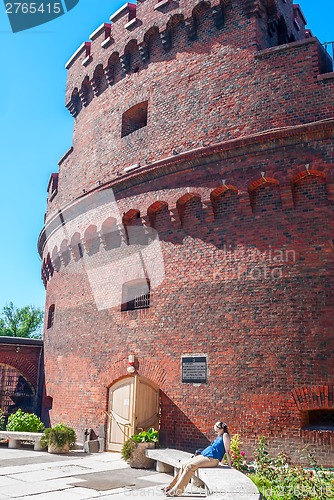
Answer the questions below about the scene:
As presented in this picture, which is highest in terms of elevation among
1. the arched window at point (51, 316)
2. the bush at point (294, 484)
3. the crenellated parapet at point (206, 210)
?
the crenellated parapet at point (206, 210)

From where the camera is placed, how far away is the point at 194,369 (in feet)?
40.7

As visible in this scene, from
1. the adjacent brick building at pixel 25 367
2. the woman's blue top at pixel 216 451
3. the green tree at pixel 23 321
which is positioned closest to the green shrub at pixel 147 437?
the woman's blue top at pixel 216 451

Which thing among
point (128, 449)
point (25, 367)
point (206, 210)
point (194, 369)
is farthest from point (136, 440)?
point (25, 367)

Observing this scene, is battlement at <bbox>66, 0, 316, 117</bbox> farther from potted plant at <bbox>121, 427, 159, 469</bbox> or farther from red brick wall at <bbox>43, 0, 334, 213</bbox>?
potted plant at <bbox>121, 427, 159, 469</bbox>

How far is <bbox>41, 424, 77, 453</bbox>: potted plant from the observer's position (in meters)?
13.6

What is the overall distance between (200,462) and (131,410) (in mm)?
4561

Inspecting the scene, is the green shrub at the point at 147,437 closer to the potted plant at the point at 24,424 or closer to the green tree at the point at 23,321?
the potted plant at the point at 24,424

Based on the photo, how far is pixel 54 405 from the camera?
55.0 feet

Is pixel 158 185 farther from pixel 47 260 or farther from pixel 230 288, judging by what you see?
pixel 47 260

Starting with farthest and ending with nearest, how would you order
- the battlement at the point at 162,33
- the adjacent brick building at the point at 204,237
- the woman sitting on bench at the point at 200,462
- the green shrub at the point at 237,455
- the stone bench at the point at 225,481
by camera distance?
the battlement at the point at 162,33, the adjacent brick building at the point at 204,237, the green shrub at the point at 237,455, the woman sitting on bench at the point at 200,462, the stone bench at the point at 225,481

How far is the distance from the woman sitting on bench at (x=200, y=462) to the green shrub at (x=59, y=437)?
5.73 metres

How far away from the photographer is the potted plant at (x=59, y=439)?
44.7 ft

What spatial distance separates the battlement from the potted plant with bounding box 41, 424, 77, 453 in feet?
36.8

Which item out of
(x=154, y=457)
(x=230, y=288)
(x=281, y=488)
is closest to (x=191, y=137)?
(x=230, y=288)
